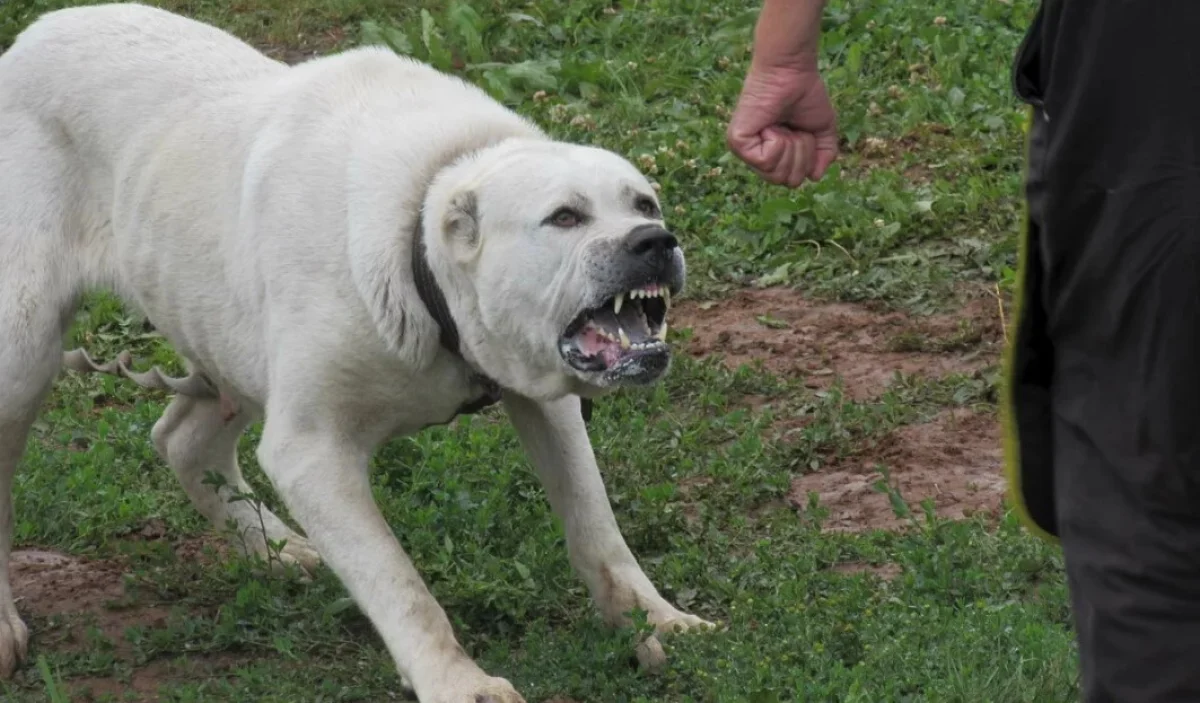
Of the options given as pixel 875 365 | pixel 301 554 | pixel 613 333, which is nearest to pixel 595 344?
pixel 613 333

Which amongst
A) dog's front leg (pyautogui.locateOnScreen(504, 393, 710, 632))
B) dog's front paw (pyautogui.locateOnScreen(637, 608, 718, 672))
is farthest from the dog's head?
dog's front paw (pyautogui.locateOnScreen(637, 608, 718, 672))

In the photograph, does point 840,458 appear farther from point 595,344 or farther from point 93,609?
point 93,609

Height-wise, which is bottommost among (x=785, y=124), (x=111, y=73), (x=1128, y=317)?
(x=111, y=73)

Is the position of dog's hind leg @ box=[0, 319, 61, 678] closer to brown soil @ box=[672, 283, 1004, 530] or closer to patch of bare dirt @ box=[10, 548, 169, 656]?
patch of bare dirt @ box=[10, 548, 169, 656]

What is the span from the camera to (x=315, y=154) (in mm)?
4316

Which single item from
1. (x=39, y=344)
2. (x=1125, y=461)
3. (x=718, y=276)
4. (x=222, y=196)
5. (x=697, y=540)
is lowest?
(x=718, y=276)

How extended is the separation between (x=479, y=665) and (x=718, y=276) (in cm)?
298

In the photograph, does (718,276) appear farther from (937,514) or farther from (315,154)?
(315,154)

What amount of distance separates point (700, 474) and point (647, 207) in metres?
1.57

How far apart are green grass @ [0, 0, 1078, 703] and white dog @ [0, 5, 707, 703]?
0.98ft

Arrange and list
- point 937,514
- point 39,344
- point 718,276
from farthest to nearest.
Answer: point 718,276
point 937,514
point 39,344

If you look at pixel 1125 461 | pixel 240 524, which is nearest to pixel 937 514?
pixel 240 524

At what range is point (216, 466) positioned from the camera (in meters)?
5.34

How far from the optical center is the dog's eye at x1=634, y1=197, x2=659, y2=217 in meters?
4.03
